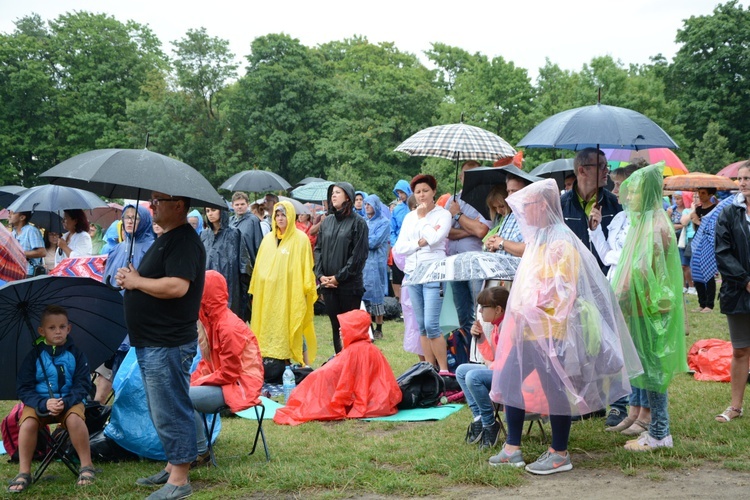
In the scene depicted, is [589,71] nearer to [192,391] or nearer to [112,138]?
[112,138]

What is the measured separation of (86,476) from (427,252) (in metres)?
4.02

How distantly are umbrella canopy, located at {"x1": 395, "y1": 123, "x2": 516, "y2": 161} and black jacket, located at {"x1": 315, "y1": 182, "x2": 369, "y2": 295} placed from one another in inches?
45.7

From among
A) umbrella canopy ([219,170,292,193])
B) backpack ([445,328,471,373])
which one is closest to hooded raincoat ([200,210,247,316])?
backpack ([445,328,471,373])

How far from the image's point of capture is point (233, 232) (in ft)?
30.5

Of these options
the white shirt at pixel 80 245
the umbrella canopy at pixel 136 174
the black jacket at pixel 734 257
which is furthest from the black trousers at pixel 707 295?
the umbrella canopy at pixel 136 174

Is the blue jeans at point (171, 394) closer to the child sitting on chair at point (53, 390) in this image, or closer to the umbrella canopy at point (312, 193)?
the child sitting on chair at point (53, 390)

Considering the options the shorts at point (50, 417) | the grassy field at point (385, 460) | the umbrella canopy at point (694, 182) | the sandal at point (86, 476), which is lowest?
the grassy field at point (385, 460)

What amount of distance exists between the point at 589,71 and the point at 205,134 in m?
22.5

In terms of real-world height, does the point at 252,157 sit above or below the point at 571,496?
above

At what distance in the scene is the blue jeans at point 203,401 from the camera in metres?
5.29

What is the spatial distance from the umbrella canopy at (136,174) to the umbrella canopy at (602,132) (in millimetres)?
2721

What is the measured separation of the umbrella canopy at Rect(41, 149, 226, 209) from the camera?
438cm

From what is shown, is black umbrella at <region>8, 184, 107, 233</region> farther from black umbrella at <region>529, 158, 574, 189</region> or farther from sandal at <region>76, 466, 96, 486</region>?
black umbrella at <region>529, 158, 574, 189</region>

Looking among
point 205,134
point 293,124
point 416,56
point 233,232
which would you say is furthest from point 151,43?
point 233,232
